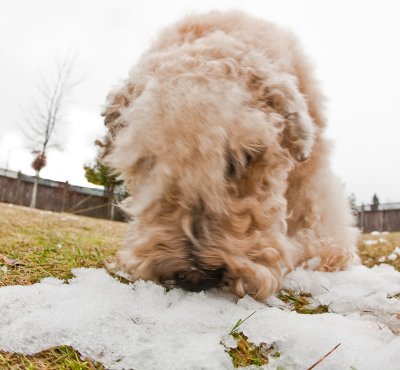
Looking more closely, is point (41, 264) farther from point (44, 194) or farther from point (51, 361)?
point (44, 194)

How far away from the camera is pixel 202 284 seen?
2.02 metres

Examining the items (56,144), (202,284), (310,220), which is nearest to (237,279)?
(202,284)

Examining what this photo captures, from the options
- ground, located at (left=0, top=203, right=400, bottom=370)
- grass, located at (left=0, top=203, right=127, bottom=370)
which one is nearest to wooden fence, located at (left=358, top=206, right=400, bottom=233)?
ground, located at (left=0, top=203, right=400, bottom=370)

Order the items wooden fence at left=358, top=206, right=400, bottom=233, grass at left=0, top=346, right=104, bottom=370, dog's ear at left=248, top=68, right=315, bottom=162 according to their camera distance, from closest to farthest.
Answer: grass at left=0, top=346, right=104, bottom=370 < dog's ear at left=248, top=68, right=315, bottom=162 < wooden fence at left=358, top=206, right=400, bottom=233

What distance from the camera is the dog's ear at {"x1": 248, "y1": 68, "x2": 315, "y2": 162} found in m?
2.58

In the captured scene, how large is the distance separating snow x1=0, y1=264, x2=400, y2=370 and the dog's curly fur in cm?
18

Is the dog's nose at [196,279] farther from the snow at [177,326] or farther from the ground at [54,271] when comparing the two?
the ground at [54,271]

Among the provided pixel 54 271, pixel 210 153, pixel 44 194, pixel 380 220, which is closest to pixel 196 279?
pixel 210 153

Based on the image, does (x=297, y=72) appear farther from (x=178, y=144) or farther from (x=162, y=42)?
(x=178, y=144)

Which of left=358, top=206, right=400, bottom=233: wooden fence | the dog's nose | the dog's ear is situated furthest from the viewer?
left=358, top=206, right=400, bottom=233: wooden fence

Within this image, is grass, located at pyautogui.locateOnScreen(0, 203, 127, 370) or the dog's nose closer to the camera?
grass, located at pyautogui.locateOnScreen(0, 203, 127, 370)

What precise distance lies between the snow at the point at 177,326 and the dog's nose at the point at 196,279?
0.04 metres

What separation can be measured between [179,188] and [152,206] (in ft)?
0.74

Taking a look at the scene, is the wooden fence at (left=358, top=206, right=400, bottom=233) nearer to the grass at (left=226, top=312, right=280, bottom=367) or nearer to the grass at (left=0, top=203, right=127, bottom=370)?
the grass at (left=0, top=203, right=127, bottom=370)
